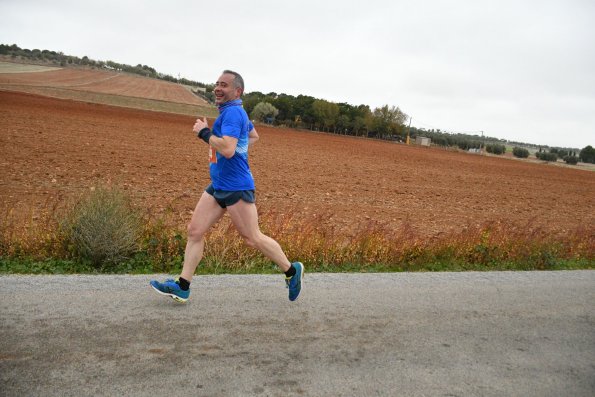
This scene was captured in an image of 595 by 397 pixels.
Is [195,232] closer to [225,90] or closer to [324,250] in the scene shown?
[225,90]

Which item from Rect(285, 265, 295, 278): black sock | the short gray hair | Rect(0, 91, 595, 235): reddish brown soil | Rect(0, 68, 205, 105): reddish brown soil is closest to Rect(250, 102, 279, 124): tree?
Rect(0, 68, 205, 105): reddish brown soil

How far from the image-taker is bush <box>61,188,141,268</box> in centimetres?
529

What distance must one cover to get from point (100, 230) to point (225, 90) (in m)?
2.61

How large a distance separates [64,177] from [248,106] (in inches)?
3889

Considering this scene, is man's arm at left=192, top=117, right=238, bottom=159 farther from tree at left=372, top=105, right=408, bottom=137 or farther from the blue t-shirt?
tree at left=372, top=105, right=408, bottom=137

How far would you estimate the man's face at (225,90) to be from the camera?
12.9 ft

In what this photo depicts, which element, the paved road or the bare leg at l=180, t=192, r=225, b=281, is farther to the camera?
the bare leg at l=180, t=192, r=225, b=281

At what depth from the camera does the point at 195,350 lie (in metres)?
3.20

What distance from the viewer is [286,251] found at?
20.4 ft

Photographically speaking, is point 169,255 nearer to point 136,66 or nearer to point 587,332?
point 587,332

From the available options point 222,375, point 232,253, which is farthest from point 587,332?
point 232,253

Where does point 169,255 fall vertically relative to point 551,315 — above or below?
below

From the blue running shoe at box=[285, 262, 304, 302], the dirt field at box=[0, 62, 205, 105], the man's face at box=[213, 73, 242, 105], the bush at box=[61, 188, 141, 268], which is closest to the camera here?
the man's face at box=[213, 73, 242, 105]

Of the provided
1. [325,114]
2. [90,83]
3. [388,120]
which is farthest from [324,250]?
[388,120]
